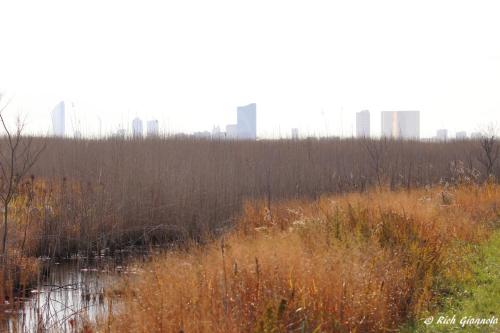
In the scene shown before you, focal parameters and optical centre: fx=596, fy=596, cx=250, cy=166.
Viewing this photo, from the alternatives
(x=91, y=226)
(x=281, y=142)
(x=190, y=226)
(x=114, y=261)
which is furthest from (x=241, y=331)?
(x=281, y=142)

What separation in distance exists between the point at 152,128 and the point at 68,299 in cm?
974

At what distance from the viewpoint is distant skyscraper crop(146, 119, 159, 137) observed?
1570 cm

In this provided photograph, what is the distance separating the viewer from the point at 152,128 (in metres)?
16.1

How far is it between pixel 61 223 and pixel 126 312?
4756mm

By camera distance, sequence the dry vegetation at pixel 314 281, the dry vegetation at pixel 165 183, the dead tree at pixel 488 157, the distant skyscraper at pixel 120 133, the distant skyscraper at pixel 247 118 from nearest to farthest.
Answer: the dry vegetation at pixel 314 281, the dry vegetation at pixel 165 183, the distant skyscraper at pixel 120 133, the dead tree at pixel 488 157, the distant skyscraper at pixel 247 118

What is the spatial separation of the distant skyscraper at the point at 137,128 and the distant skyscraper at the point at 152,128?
8.8 inches

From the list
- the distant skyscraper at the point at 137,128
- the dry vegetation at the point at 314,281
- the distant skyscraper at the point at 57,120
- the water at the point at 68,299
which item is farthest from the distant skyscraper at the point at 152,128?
the dry vegetation at the point at 314,281

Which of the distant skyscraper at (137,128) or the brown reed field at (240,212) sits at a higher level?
the distant skyscraper at (137,128)

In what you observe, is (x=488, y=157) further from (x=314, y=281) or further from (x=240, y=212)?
(x=314, y=281)

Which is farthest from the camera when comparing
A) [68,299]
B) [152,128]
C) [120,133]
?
[152,128]

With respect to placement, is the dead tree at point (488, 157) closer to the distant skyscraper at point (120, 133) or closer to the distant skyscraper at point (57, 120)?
the distant skyscraper at point (120, 133)

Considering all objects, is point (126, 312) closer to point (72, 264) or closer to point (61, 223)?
point (72, 264)

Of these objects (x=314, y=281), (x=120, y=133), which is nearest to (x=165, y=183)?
(x=120, y=133)

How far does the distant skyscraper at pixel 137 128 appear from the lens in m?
15.1
